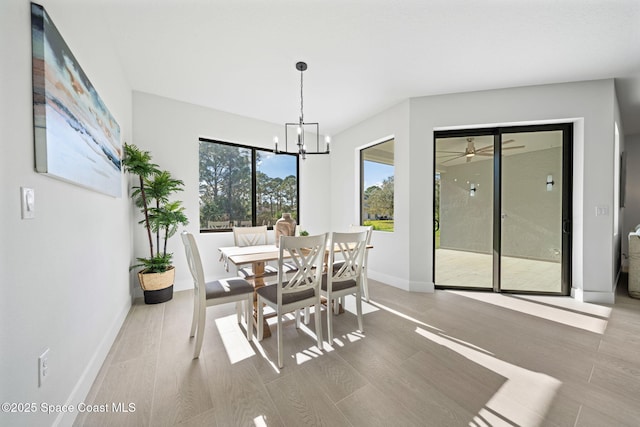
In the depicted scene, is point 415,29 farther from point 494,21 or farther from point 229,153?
point 229,153

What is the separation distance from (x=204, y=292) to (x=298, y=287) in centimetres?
75

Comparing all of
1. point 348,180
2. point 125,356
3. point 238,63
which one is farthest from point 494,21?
point 125,356

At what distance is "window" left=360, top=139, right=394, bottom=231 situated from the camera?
3.87m

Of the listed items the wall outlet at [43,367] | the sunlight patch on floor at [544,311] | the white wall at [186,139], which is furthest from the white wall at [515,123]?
the wall outlet at [43,367]

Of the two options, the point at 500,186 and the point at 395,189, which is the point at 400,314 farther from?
the point at 500,186

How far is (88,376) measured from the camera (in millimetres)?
1513

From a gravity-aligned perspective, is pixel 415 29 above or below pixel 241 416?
above

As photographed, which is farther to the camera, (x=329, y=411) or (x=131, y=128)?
(x=131, y=128)

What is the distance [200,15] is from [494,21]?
2.48 metres

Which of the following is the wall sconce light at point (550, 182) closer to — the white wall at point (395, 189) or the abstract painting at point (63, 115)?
the white wall at point (395, 189)

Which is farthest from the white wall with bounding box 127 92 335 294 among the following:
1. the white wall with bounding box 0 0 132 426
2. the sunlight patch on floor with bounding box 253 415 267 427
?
the sunlight patch on floor with bounding box 253 415 267 427

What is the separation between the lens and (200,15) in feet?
6.35

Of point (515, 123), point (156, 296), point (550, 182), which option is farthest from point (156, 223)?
point (550, 182)

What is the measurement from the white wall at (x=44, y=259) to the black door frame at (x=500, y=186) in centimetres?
365
